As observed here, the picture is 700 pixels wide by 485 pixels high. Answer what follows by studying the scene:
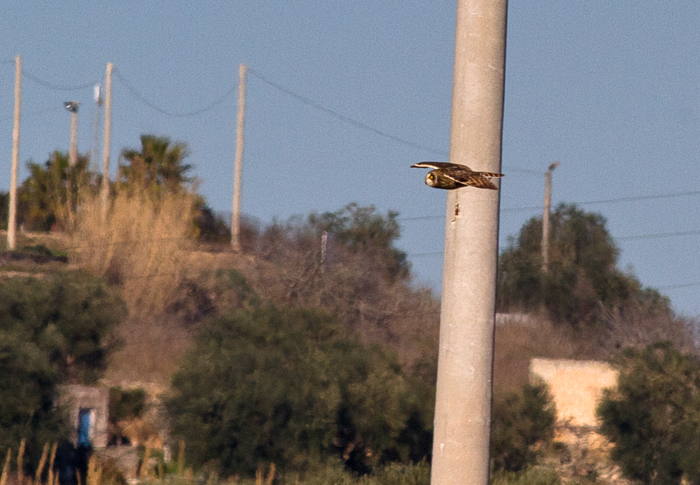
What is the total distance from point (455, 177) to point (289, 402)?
47.6ft

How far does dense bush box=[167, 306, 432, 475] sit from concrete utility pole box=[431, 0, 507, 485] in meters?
13.9

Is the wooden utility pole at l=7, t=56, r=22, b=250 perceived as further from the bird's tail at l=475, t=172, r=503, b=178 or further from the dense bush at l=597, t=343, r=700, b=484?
the bird's tail at l=475, t=172, r=503, b=178

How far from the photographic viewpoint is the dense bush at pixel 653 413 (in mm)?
19297

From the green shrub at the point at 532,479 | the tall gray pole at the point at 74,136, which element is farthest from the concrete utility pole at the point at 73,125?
the green shrub at the point at 532,479

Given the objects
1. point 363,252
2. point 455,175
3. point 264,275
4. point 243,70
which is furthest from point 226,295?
point 455,175

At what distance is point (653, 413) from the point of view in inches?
790

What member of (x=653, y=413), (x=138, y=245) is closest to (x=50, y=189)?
(x=138, y=245)

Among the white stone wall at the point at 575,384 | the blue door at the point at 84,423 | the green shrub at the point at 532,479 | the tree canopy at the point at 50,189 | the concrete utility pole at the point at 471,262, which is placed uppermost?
the tree canopy at the point at 50,189

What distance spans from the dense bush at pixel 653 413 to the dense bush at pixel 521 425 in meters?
1.47

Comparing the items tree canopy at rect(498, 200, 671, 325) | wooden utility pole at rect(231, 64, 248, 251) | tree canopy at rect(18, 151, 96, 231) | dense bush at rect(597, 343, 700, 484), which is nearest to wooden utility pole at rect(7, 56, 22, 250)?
tree canopy at rect(18, 151, 96, 231)

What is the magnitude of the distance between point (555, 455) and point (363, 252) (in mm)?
15260

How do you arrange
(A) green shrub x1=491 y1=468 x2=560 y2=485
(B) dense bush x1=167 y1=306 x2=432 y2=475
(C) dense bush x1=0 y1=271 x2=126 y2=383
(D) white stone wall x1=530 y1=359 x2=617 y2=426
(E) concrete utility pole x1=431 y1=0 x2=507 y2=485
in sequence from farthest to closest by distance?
1. (D) white stone wall x1=530 y1=359 x2=617 y2=426
2. (C) dense bush x1=0 y1=271 x2=126 y2=383
3. (B) dense bush x1=167 y1=306 x2=432 y2=475
4. (A) green shrub x1=491 y1=468 x2=560 y2=485
5. (E) concrete utility pole x1=431 y1=0 x2=507 y2=485

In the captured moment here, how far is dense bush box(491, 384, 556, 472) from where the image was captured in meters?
20.0

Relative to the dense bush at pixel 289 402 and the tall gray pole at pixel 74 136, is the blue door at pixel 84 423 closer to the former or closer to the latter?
the dense bush at pixel 289 402
